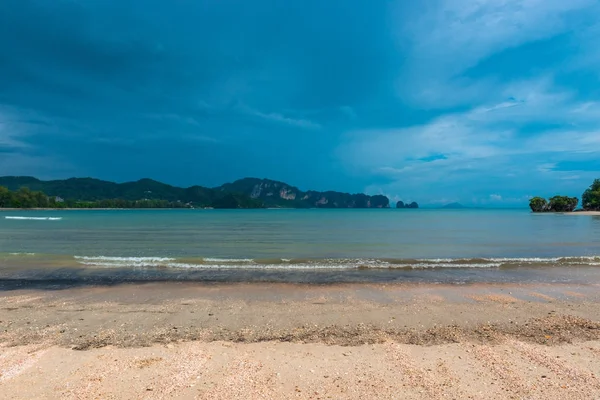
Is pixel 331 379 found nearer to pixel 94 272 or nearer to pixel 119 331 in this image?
pixel 119 331

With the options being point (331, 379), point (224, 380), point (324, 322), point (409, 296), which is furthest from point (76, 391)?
point (409, 296)

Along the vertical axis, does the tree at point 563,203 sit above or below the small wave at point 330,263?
above

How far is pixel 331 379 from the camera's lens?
5879 millimetres

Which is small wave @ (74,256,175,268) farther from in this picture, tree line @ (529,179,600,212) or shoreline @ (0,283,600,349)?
tree line @ (529,179,600,212)

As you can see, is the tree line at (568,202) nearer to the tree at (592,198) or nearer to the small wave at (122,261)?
the tree at (592,198)

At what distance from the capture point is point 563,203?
161 m

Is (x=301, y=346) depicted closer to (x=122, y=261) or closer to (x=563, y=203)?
(x=122, y=261)

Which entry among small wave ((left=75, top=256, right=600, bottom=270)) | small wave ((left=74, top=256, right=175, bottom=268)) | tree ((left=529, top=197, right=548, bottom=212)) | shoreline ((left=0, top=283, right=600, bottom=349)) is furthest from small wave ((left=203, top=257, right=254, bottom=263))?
tree ((left=529, top=197, right=548, bottom=212))

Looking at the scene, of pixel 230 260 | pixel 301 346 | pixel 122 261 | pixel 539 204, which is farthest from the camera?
Answer: pixel 539 204

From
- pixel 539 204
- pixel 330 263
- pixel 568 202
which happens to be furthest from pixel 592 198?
pixel 330 263

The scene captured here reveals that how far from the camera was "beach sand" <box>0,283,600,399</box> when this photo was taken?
5641 mm

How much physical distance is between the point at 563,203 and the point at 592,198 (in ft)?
65.1

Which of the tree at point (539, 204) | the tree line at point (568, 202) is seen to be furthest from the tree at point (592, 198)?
the tree at point (539, 204)

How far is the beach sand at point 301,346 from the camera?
5.64 m
